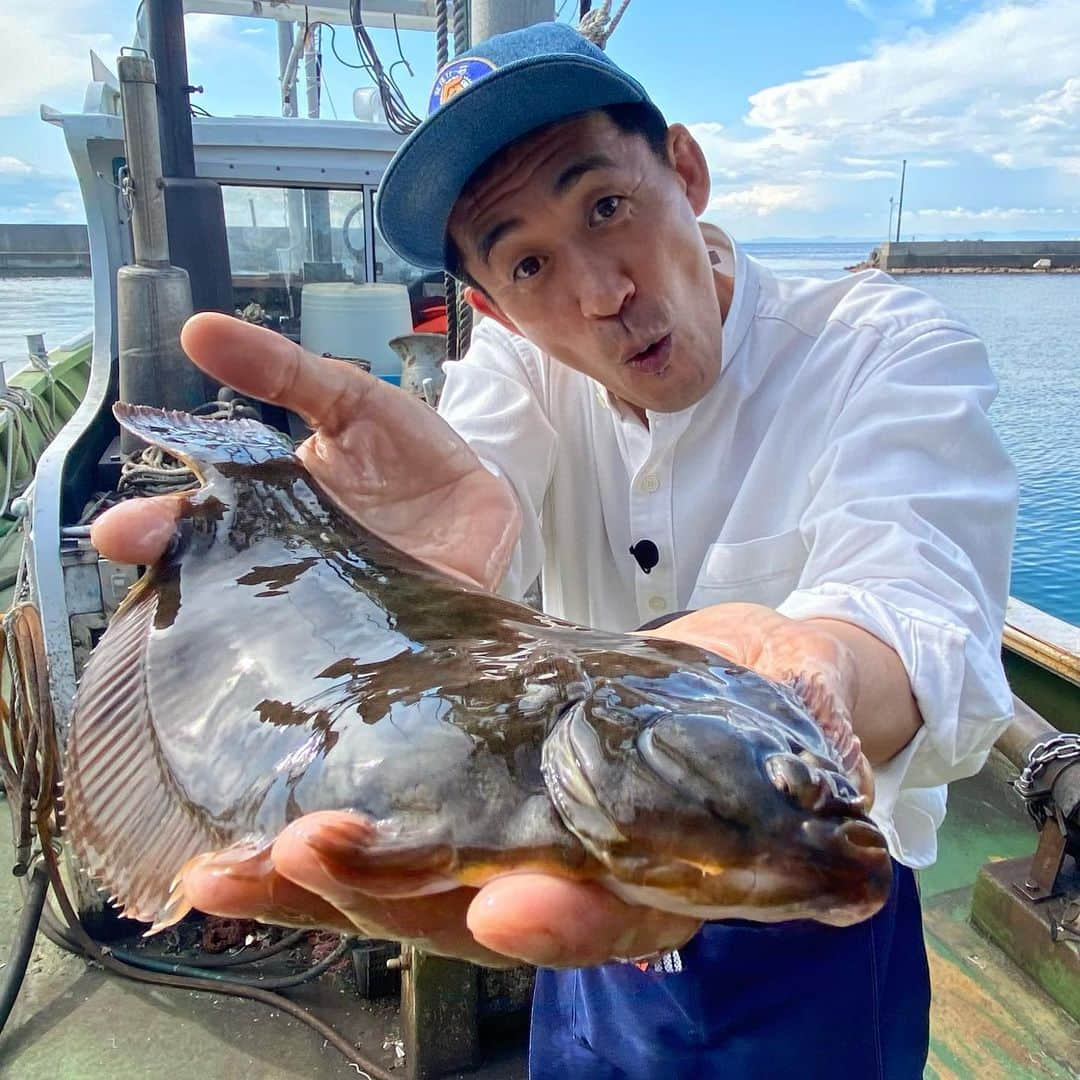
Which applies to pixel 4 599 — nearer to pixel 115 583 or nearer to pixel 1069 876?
pixel 115 583

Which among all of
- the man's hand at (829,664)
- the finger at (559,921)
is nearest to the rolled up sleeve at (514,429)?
the man's hand at (829,664)

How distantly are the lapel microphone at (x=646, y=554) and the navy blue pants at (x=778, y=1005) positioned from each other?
822 millimetres

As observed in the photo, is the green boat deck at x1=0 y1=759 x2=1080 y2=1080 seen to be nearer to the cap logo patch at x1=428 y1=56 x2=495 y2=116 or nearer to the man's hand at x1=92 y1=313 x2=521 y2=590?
the man's hand at x1=92 y1=313 x2=521 y2=590

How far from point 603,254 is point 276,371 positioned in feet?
2.46

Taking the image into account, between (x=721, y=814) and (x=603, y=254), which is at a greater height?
(x=603, y=254)

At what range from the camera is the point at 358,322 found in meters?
6.82

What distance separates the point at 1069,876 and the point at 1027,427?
16.5 meters

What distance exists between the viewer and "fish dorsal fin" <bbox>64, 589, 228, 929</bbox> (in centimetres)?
157

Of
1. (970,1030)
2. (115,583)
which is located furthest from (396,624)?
(970,1030)

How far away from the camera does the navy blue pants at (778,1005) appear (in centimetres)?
187

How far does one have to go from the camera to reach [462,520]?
2.17m

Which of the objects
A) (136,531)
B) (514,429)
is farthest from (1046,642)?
(136,531)

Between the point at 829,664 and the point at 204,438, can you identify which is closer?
the point at 829,664

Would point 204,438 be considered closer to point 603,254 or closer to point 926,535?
point 603,254
